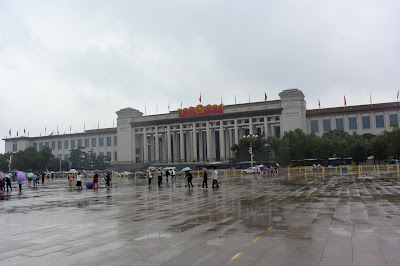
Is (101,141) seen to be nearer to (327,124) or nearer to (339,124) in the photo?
(327,124)

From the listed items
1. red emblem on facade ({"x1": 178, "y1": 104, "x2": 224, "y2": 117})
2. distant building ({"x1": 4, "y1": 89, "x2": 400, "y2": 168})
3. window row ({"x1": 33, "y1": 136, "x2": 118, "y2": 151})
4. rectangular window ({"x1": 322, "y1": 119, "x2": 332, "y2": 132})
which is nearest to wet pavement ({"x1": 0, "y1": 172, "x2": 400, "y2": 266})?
distant building ({"x1": 4, "y1": 89, "x2": 400, "y2": 168})

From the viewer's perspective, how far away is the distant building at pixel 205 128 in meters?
78.2

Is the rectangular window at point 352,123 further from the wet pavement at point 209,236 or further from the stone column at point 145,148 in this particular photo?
the wet pavement at point 209,236

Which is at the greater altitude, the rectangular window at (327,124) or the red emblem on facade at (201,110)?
the red emblem on facade at (201,110)

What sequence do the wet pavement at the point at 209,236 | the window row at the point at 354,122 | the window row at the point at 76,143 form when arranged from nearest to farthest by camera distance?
the wet pavement at the point at 209,236 → the window row at the point at 354,122 → the window row at the point at 76,143

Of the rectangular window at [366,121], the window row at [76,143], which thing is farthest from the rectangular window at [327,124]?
the window row at [76,143]

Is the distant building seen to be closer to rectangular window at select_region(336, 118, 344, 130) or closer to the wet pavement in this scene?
rectangular window at select_region(336, 118, 344, 130)

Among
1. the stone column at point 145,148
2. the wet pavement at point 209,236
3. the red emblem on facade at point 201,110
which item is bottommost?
the wet pavement at point 209,236

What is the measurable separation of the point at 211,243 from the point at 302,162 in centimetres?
6039

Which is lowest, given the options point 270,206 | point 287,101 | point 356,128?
point 270,206

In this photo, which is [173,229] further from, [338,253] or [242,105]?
[242,105]

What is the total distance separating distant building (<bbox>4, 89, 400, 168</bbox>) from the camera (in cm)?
7819

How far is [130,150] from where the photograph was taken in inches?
3873

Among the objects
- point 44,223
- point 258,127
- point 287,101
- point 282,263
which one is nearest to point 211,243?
point 282,263
